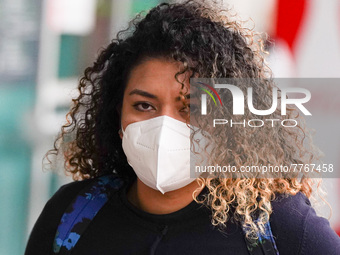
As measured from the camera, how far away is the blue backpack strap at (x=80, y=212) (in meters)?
1.75

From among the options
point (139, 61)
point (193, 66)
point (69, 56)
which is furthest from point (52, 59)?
point (193, 66)

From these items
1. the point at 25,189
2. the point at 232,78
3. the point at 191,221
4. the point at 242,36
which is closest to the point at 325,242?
the point at 191,221

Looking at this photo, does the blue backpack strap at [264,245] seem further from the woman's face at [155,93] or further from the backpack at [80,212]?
the woman's face at [155,93]

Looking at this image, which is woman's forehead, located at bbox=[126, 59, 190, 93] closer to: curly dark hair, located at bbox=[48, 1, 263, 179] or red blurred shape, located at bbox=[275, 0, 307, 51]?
curly dark hair, located at bbox=[48, 1, 263, 179]

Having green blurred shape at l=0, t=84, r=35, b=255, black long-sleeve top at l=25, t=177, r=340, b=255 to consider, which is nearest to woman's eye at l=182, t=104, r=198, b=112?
black long-sleeve top at l=25, t=177, r=340, b=255

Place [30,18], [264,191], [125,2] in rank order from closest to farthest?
1. [264,191]
2. [30,18]
3. [125,2]

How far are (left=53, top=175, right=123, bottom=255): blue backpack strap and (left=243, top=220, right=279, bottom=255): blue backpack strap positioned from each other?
0.54 m

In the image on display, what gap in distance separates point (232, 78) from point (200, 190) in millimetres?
360

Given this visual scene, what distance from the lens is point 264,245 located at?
1544 millimetres

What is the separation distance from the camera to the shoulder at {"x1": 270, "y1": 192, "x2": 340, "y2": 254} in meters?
1.54

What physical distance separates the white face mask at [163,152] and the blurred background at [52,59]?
42.0 inches

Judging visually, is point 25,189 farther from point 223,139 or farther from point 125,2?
point 223,139

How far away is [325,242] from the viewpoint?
5.07ft

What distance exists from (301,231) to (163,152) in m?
0.46
